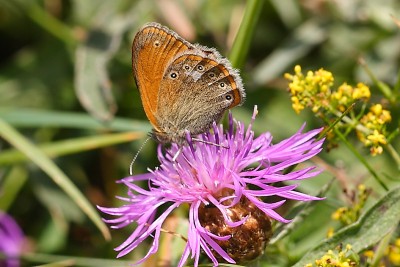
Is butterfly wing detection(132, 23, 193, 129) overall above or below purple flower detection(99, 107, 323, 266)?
above

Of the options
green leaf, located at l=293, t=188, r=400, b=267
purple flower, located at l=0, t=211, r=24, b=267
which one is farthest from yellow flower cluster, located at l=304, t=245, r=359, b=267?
purple flower, located at l=0, t=211, r=24, b=267

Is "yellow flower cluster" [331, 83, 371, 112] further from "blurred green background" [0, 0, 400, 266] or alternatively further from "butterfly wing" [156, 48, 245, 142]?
"blurred green background" [0, 0, 400, 266]

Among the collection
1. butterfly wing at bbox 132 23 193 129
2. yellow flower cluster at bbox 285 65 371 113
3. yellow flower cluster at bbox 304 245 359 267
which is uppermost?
butterfly wing at bbox 132 23 193 129

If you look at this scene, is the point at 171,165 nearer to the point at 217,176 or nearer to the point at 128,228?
the point at 217,176

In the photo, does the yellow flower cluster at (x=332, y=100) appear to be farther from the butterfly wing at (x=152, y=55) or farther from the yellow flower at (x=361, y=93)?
the butterfly wing at (x=152, y=55)

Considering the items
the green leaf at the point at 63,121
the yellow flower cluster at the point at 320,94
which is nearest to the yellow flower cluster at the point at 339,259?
the yellow flower cluster at the point at 320,94
